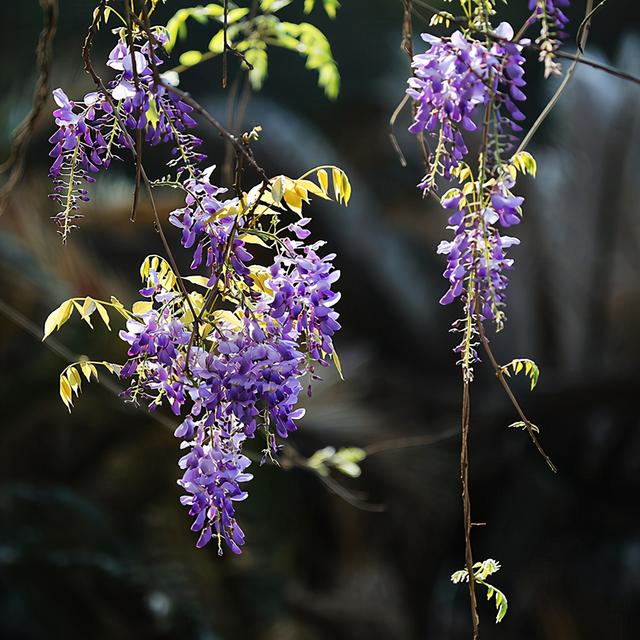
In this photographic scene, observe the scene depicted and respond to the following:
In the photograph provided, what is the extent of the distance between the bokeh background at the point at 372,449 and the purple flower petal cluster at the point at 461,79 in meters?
2.26

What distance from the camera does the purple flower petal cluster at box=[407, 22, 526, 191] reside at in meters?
0.85

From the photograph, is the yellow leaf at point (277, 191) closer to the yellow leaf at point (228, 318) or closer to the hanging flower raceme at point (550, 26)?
the yellow leaf at point (228, 318)

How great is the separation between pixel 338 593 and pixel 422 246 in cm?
183

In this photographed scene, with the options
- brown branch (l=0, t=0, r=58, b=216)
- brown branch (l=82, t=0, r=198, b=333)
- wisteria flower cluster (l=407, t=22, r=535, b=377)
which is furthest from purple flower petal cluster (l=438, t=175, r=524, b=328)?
brown branch (l=0, t=0, r=58, b=216)

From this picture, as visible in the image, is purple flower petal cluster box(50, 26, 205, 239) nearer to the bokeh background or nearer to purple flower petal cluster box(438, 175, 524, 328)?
purple flower petal cluster box(438, 175, 524, 328)

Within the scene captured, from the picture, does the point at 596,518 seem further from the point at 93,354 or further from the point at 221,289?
the point at 221,289

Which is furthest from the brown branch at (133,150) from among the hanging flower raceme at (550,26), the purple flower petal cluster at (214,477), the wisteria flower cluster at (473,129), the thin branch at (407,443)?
the thin branch at (407,443)

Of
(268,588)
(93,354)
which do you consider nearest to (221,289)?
(93,354)

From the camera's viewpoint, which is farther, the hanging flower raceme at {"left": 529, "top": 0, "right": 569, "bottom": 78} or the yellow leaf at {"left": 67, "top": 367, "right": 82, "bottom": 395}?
the yellow leaf at {"left": 67, "top": 367, "right": 82, "bottom": 395}

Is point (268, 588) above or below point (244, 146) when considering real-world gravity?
below

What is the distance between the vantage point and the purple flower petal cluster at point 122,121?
90cm

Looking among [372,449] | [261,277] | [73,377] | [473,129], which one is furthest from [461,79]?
[372,449]

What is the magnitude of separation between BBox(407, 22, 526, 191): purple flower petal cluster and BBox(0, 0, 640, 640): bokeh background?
226 centimetres

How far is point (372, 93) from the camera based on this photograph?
6.52m
